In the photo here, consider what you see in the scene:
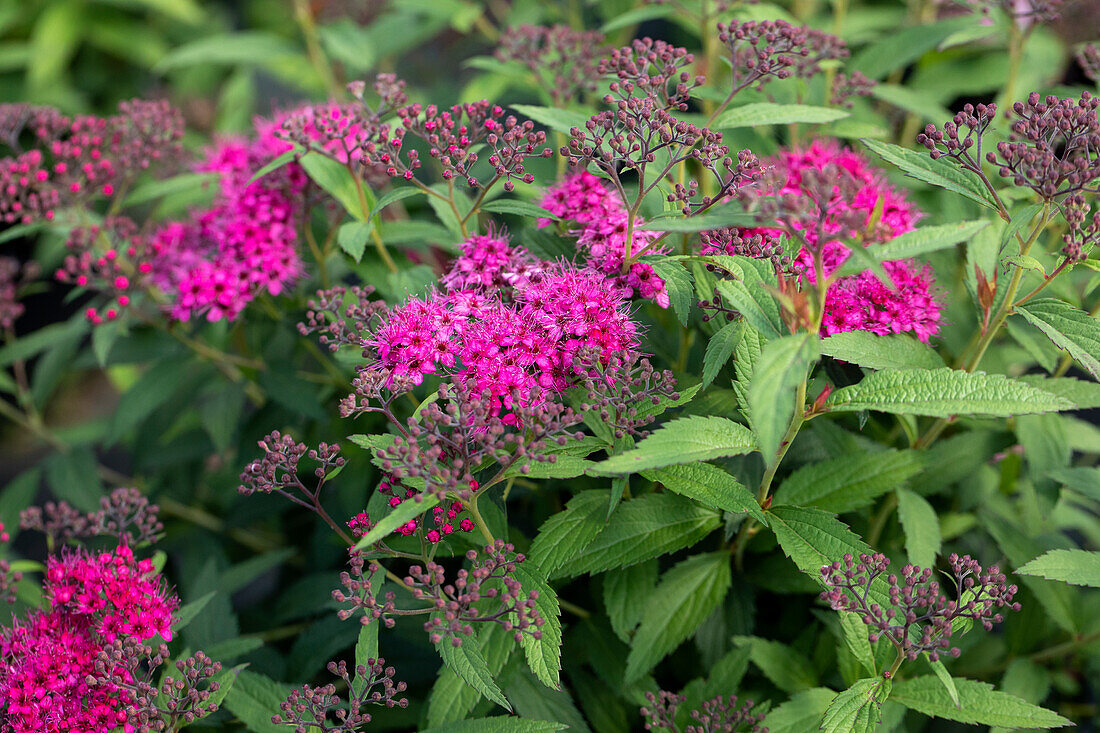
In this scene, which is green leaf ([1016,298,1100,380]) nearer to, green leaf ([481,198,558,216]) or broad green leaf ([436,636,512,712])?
green leaf ([481,198,558,216])

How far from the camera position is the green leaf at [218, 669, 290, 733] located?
115 centimetres

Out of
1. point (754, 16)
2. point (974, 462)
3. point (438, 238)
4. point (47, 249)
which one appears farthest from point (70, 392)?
point (974, 462)

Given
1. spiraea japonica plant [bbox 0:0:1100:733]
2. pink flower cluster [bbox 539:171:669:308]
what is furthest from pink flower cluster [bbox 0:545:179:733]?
pink flower cluster [bbox 539:171:669:308]

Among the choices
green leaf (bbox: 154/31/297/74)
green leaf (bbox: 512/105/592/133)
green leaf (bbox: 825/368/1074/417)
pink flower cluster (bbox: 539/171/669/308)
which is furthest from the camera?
green leaf (bbox: 154/31/297/74)

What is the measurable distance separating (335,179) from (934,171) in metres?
0.87

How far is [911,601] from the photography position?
3.20ft

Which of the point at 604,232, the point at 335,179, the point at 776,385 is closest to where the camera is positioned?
the point at 776,385

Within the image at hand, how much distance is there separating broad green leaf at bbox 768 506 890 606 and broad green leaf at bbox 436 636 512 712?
→ 15.2 inches

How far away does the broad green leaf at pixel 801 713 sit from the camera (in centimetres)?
111

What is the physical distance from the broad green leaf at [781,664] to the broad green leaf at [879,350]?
0.45m

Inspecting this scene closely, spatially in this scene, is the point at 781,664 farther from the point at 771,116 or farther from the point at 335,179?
the point at 335,179

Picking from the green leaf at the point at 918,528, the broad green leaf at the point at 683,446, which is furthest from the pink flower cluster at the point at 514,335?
the green leaf at the point at 918,528

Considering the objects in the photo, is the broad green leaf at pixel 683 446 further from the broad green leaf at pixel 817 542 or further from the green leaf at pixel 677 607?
the green leaf at pixel 677 607

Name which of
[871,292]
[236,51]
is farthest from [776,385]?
[236,51]
